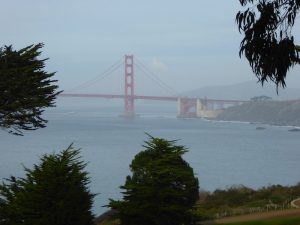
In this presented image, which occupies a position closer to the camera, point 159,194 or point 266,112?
point 159,194

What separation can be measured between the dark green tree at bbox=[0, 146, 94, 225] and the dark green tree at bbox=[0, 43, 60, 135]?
4.58ft

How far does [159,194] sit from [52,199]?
8.60 ft

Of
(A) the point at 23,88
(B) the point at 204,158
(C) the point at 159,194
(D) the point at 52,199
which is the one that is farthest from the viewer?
(B) the point at 204,158

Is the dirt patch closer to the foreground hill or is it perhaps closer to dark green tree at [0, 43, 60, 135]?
dark green tree at [0, 43, 60, 135]

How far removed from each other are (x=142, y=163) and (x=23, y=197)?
328cm

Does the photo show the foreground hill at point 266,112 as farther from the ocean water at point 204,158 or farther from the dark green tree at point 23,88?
the dark green tree at point 23,88

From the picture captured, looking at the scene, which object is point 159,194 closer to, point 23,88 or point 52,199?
point 52,199

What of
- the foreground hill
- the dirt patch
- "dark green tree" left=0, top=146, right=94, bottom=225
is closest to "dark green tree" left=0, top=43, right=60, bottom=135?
"dark green tree" left=0, top=146, right=94, bottom=225

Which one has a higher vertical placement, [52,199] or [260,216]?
[52,199]

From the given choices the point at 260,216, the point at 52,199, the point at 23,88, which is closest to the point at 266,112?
the point at 260,216

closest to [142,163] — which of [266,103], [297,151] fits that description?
[297,151]

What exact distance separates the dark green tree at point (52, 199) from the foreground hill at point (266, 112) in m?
126

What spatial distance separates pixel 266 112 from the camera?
14388 centimetres

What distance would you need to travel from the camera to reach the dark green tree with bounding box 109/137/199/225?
1414 cm
